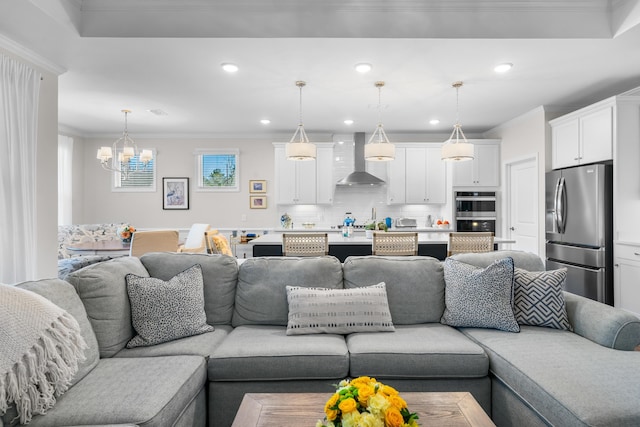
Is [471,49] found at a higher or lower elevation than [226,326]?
higher

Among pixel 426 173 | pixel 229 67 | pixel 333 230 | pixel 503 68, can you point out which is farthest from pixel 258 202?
pixel 503 68

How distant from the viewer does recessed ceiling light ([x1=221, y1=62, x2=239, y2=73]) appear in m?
3.62

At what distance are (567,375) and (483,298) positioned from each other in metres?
0.70

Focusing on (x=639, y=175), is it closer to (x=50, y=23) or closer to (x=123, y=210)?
(x=50, y=23)

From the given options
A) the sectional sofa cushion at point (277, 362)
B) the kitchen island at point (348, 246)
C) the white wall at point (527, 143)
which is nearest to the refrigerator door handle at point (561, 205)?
the white wall at point (527, 143)

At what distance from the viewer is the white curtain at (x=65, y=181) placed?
6.45 metres

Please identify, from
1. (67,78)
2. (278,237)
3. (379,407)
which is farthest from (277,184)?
(379,407)

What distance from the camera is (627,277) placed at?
12.8ft

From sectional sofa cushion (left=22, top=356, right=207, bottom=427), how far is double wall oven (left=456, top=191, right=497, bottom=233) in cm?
557

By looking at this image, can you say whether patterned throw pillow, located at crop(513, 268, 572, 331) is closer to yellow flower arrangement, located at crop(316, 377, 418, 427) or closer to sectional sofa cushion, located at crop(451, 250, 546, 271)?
sectional sofa cushion, located at crop(451, 250, 546, 271)

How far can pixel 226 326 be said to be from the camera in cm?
249

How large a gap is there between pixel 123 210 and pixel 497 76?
6.59 meters

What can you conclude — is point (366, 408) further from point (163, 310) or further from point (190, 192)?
point (190, 192)

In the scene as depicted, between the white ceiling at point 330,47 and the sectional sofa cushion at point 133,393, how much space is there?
253 cm
